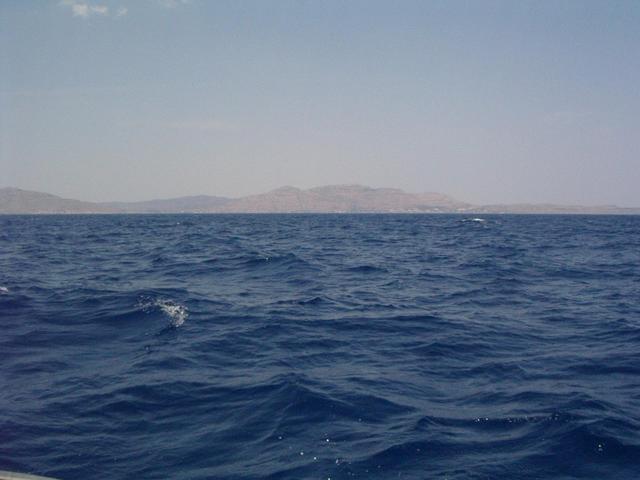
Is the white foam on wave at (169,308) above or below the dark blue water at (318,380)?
above

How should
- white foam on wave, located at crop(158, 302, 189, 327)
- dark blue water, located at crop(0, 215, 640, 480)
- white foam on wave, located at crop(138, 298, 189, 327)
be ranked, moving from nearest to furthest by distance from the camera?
dark blue water, located at crop(0, 215, 640, 480) → white foam on wave, located at crop(158, 302, 189, 327) → white foam on wave, located at crop(138, 298, 189, 327)

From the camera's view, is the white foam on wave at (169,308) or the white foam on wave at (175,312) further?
the white foam on wave at (169,308)

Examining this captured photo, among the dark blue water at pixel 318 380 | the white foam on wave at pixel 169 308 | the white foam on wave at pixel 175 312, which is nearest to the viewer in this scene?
the dark blue water at pixel 318 380

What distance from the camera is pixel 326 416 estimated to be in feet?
25.5

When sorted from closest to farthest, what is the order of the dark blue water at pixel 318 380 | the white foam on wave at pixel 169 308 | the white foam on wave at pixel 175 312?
the dark blue water at pixel 318 380 < the white foam on wave at pixel 175 312 < the white foam on wave at pixel 169 308

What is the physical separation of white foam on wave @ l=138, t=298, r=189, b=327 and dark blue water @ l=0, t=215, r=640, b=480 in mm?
62

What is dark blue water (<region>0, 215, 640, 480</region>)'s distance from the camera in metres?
6.55

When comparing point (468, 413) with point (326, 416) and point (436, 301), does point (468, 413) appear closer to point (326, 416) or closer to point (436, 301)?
point (326, 416)

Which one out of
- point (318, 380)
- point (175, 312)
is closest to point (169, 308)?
point (175, 312)

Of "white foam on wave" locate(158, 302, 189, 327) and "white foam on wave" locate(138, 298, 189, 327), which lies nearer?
"white foam on wave" locate(158, 302, 189, 327)

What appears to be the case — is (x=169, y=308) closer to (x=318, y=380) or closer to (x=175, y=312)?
(x=175, y=312)

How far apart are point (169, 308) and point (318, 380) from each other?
7114 millimetres

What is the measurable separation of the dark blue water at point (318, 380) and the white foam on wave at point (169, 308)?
6 centimetres

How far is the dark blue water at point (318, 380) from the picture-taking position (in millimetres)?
6547
